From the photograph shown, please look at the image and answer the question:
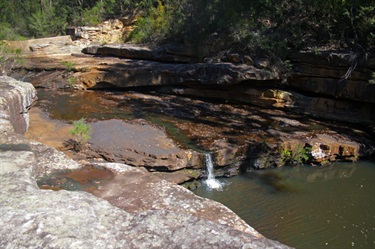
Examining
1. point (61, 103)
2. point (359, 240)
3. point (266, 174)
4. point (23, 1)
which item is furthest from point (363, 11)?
point (23, 1)

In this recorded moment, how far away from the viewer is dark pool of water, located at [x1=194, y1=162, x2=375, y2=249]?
19.6 feet

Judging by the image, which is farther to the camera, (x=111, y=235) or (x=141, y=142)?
(x=141, y=142)

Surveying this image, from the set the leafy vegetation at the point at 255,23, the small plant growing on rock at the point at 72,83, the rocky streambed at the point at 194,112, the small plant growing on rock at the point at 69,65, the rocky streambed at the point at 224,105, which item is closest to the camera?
the rocky streambed at the point at 194,112

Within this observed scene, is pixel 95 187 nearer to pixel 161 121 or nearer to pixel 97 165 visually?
pixel 97 165

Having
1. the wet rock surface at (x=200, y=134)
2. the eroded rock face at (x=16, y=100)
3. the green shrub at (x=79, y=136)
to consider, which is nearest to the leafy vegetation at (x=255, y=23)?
the wet rock surface at (x=200, y=134)

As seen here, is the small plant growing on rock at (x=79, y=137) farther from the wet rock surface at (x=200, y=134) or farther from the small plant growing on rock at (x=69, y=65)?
the small plant growing on rock at (x=69, y=65)

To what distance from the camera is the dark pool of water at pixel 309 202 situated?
597cm

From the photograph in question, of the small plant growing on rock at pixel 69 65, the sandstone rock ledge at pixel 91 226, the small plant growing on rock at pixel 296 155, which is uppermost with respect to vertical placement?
the sandstone rock ledge at pixel 91 226

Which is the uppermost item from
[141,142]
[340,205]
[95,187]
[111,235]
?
[111,235]

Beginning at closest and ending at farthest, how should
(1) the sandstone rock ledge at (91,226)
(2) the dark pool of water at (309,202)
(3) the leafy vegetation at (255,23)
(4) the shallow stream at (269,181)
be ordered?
1. (1) the sandstone rock ledge at (91,226)
2. (2) the dark pool of water at (309,202)
3. (4) the shallow stream at (269,181)
4. (3) the leafy vegetation at (255,23)

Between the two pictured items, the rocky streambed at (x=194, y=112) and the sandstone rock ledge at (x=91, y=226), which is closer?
the sandstone rock ledge at (x=91, y=226)

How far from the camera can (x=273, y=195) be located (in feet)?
23.7

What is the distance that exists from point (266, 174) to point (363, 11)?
20.7 ft

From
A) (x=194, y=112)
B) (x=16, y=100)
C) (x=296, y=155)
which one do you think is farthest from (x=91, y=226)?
(x=194, y=112)
